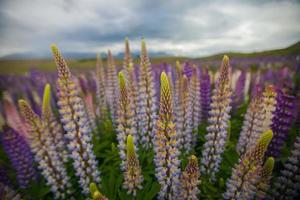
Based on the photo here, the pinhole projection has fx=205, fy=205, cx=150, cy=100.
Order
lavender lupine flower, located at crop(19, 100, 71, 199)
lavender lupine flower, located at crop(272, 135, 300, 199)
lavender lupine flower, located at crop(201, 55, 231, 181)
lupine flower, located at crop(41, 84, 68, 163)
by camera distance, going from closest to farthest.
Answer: lavender lupine flower, located at crop(272, 135, 300, 199) < lavender lupine flower, located at crop(19, 100, 71, 199) < lavender lupine flower, located at crop(201, 55, 231, 181) < lupine flower, located at crop(41, 84, 68, 163)

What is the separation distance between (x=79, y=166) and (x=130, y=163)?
116cm

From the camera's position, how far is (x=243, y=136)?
15.3 ft

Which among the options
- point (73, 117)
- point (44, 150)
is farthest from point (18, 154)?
point (73, 117)

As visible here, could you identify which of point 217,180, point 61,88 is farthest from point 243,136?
point 61,88

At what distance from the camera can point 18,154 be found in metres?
4.17

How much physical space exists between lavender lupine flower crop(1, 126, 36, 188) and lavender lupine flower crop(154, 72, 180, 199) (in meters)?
2.90

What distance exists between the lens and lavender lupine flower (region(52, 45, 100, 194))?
11.2 feet

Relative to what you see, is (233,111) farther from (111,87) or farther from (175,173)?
(175,173)

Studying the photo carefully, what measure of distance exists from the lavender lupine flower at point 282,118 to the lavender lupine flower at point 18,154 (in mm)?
5087

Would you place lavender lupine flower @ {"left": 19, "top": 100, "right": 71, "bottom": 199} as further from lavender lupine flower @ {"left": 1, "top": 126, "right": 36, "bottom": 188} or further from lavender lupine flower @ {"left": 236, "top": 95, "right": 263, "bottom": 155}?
lavender lupine flower @ {"left": 236, "top": 95, "right": 263, "bottom": 155}

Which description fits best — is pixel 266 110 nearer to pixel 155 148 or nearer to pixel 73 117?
pixel 155 148

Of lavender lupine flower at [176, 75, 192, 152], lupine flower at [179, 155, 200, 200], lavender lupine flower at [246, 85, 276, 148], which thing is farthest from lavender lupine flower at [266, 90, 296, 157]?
lupine flower at [179, 155, 200, 200]

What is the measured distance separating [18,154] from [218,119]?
160 inches

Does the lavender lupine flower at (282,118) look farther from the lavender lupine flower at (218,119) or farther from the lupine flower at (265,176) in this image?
the lupine flower at (265,176)
